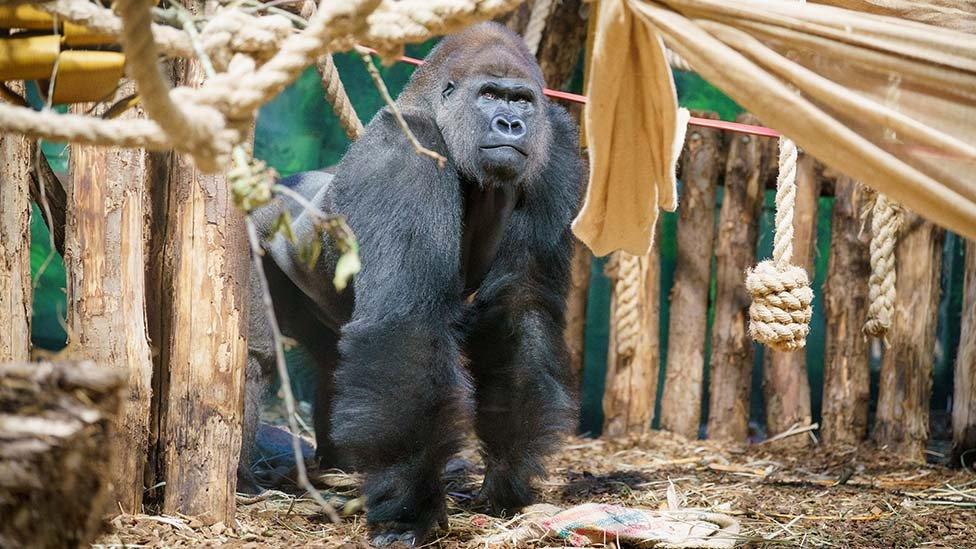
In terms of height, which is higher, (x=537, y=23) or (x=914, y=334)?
(x=537, y=23)

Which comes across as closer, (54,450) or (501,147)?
(54,450)

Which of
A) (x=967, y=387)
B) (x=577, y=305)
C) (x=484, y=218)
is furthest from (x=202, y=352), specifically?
(x=967, y=387)

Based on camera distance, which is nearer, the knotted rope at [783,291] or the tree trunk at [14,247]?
the tree trunk at [14,247]

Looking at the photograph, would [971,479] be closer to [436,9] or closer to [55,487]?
[436,9]

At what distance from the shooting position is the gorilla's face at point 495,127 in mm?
3660

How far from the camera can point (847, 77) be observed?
248 centimetres

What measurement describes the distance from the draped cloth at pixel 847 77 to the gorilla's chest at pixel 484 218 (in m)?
1.41

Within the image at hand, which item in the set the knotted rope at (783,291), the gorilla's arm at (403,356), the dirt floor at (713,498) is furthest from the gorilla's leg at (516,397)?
the knotted rope at (783,291)

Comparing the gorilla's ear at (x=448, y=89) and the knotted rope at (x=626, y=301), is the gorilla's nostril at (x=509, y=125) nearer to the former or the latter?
the gorilla's ear at (x=448, y=89)

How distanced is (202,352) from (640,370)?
2.85 m

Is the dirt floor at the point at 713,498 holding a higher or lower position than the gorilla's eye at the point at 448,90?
lower

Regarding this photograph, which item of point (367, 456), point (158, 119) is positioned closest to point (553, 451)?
point (367, 456)

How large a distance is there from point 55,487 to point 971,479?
12.9 ft

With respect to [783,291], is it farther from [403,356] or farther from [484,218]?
[403,356]
